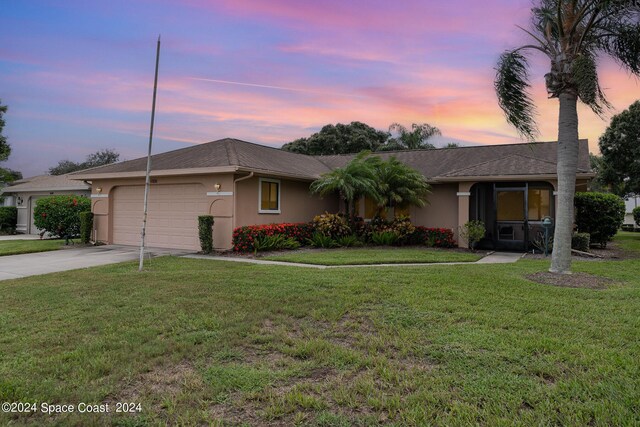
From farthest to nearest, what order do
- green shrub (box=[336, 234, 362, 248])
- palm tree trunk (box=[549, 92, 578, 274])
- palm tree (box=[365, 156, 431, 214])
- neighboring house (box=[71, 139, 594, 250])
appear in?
palm tree (box=[365, 156, 431, 214]) → green shrub (box=[336, 234, 362, 248]) → neighboring house (box=[71, 139, 594, 250]) → palm tree trunk (box=[549, 92, 578, 274])

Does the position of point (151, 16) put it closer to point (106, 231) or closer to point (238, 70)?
point (238, 70)

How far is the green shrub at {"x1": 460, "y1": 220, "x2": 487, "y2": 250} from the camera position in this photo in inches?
501

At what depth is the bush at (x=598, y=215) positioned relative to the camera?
13516 millimetres

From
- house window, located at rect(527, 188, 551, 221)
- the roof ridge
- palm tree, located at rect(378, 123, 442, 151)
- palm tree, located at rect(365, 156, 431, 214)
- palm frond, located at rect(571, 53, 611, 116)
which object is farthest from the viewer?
palm tree, located at rect(378, 123, 442, 151)

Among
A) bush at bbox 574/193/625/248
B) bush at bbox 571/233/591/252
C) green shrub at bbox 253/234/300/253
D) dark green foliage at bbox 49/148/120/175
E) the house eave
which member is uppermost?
dark green foliage at bbox 49/148/120/175

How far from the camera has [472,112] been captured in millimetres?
15172

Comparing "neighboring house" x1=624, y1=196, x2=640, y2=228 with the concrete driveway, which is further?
"neighboring house" x1=624, y1=196, x2=640, y2=228

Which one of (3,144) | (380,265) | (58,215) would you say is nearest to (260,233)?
(380,265)

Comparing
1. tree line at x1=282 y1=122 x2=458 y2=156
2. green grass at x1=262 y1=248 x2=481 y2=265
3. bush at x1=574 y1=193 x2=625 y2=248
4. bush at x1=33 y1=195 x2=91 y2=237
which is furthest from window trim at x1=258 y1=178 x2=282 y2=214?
tree line at x1=282 y1=122 x2=458 y2=156

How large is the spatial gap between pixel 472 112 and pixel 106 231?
48.4ft

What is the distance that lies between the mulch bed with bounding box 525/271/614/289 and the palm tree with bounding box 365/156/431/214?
5.99 m

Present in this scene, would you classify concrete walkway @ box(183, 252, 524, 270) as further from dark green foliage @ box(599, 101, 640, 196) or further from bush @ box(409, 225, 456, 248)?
dark green foliage @ box(599, 101, 640, 196)

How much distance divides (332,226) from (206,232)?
4.26 metres

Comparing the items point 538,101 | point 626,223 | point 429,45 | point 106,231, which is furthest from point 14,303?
point 626,223
